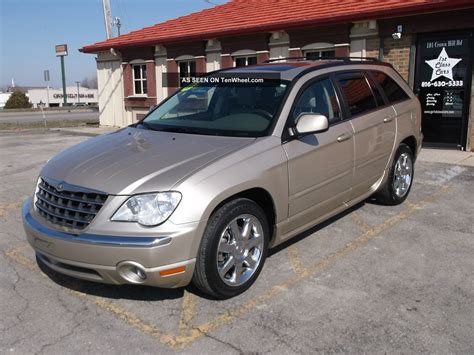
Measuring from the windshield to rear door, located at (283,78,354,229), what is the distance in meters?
0.26

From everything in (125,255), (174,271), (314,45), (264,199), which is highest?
(314,45)

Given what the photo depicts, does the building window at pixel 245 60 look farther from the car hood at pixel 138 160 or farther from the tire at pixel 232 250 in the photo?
the tire at pixel 232 250

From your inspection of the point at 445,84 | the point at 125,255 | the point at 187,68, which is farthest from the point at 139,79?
the point at 125,255

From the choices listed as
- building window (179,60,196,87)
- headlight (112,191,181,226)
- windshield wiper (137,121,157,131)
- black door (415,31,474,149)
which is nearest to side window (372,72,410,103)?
windshield wiper (137,121,157,131)

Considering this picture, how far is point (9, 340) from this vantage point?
2.99 m

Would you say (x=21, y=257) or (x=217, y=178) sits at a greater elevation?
A: (x=217, y=178)

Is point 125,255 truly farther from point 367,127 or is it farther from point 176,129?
point 367,127

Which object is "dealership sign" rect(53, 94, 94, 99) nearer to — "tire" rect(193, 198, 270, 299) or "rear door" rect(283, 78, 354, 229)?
"rear door" rect(283, 78, 354, 229)

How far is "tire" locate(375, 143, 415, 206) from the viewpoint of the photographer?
18.3 ft

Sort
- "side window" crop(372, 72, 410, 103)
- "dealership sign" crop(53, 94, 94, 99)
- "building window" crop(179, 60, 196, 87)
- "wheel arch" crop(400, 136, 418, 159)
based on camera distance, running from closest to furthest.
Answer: "side window" crop(372, 72, 410, 103), "wheel arch" crop(400, 136, 418, 159), "building window" crop(179, 60, 196, 87), "dealership sign" crop(53, 94, 94, 99)

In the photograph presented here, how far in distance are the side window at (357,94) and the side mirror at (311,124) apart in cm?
101

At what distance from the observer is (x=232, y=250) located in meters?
3.47

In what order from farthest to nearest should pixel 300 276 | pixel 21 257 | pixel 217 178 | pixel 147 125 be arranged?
pixel 147 125, pixel 21 257, pixel 300 276, pixel 217 178

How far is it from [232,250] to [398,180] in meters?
3.14
